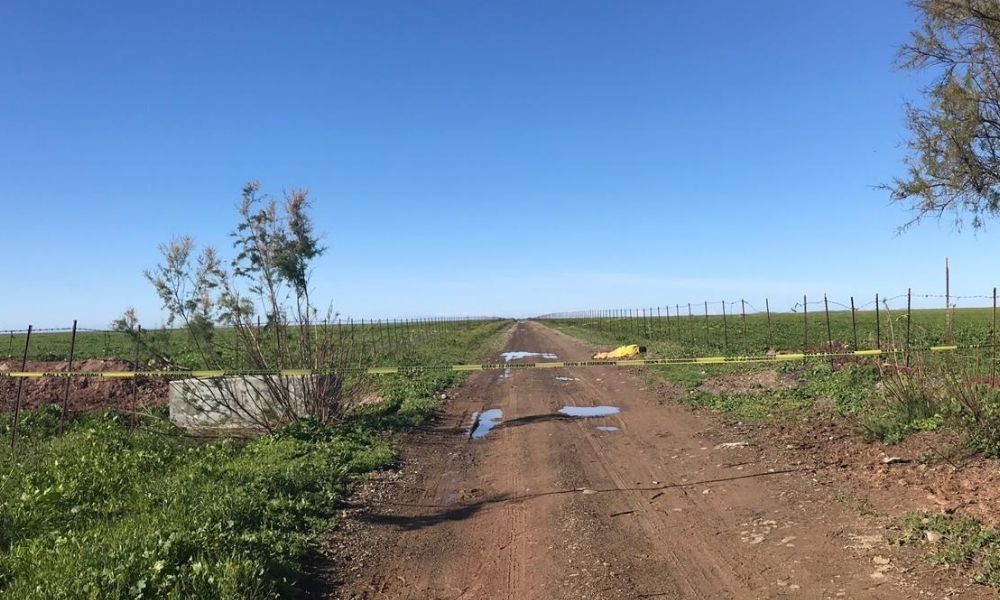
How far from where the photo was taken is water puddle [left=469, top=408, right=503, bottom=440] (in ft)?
36.7

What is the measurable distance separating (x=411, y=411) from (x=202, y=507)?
22.7 feet

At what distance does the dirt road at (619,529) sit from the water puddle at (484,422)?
0.93 m

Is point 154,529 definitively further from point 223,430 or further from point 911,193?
point 911,193

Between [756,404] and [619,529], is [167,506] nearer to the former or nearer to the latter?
[619,529]

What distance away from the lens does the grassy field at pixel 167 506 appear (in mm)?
4434

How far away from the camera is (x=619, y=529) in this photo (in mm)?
5812

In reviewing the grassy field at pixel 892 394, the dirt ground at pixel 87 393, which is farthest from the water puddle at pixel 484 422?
the dirt ground at pixel 87 393

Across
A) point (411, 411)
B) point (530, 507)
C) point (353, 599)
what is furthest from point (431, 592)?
point (411, 411)

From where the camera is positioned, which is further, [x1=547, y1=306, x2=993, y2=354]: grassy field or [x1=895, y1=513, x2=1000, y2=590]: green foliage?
[x1=547, y1=306, x2=993, y2=354]: grassy field

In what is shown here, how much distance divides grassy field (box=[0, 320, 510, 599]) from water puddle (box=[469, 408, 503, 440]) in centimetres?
130

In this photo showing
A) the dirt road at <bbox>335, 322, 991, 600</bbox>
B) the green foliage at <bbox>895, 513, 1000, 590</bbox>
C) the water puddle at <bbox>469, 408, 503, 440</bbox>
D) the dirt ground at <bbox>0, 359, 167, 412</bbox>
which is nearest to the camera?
the green foliage at <bbox>895, 513, 1000, 590</bbox>

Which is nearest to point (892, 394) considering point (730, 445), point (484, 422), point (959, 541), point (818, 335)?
point (730, 445)

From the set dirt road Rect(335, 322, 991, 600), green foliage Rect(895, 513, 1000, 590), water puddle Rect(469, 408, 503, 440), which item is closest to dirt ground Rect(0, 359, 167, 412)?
water puddle Rect(469, 408, 503, 440)

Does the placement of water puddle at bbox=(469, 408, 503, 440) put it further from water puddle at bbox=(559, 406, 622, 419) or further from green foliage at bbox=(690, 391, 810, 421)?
green foliage at bbox=(690, 391, 810, 421)
